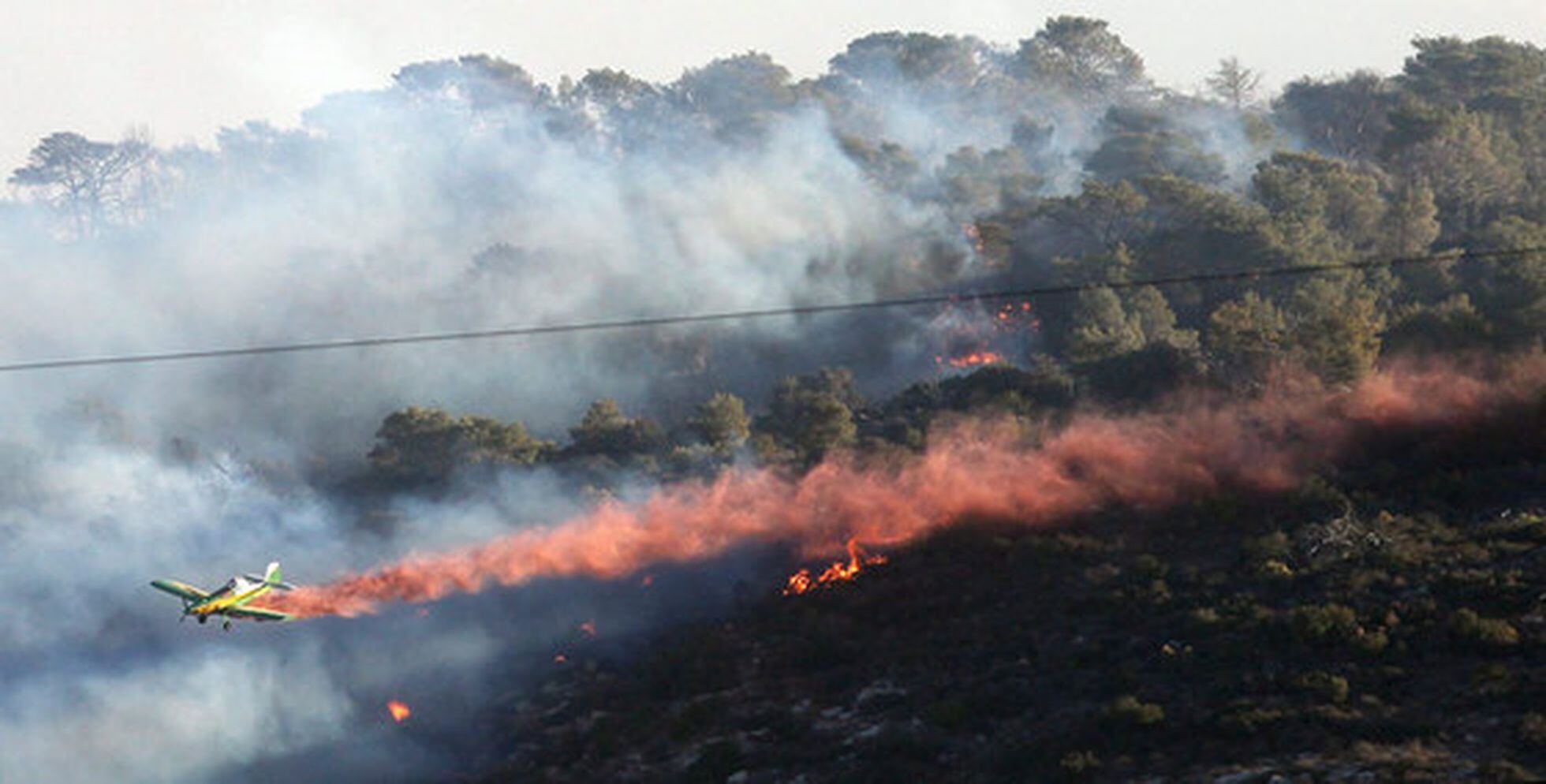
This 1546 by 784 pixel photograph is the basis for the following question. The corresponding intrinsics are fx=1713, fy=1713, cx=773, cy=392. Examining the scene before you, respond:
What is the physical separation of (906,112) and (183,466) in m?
103

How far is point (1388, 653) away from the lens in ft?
147

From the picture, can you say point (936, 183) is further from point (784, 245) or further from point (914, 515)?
point (914, 515)

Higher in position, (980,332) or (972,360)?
(980,332)

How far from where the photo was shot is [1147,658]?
159 ft

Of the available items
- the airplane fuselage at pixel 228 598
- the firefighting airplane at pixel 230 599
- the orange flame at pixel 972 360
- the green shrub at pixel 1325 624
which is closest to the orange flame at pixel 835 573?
the green shrub at pixel 1325 624

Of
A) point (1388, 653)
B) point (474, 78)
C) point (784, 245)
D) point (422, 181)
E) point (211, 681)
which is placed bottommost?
point (1388, 653)

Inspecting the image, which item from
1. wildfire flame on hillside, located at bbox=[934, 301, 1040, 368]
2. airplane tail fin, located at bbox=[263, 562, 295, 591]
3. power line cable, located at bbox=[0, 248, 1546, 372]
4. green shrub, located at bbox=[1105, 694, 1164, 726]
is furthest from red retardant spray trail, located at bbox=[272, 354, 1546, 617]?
wildfire flame on hillside, located at bbox=[934, 301, 1040, 368]

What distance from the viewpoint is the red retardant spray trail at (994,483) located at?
209 feet

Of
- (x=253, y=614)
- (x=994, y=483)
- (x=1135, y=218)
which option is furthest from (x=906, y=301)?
(x=253, y=614)

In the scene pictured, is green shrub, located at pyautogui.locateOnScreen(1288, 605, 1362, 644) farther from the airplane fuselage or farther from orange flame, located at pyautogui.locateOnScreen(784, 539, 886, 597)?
the airplane fuselage

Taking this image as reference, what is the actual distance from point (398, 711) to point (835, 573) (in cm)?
1627

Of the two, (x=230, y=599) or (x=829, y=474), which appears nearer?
(x=230, y=599)

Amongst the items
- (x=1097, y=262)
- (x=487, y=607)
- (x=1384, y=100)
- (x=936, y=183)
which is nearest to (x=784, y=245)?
(x=936, y=183)

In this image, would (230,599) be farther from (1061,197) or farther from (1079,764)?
(1061,197)
